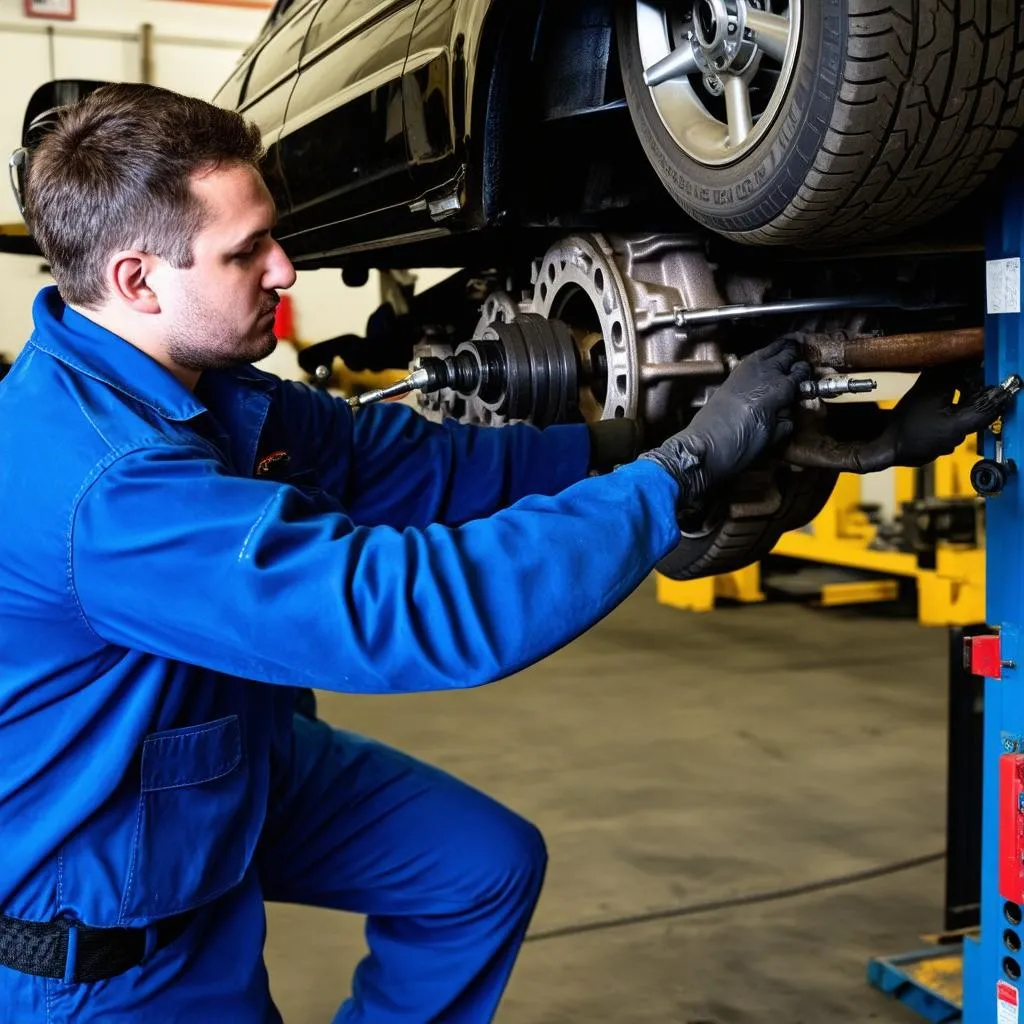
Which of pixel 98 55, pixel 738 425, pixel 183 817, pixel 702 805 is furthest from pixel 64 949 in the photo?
pixel 98 55

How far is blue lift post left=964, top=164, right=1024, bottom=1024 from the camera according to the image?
4.83 ft

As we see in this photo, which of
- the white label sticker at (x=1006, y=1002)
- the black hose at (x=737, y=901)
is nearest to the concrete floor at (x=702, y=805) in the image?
the black hose at (x=737, y=901)

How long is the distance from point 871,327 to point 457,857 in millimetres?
895

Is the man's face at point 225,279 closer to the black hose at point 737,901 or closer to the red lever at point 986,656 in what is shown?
the red lever at point 986,656

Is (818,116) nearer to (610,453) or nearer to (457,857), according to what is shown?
(610,453)

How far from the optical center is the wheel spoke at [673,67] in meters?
1.38

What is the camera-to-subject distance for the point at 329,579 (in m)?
1.18

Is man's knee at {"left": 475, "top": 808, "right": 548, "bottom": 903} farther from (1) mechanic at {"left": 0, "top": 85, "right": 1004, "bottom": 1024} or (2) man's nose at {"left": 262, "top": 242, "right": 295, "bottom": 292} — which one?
(2) man's nose at {"left": 262, "top": 242, "right": 295, "bottom": 292}

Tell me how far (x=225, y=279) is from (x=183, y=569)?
0.34 meters

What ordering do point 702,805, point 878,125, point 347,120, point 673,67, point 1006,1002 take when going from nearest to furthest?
point 878,125, point 673,67, point 1006,1002, point 347,120, point 702,805

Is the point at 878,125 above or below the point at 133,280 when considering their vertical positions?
above

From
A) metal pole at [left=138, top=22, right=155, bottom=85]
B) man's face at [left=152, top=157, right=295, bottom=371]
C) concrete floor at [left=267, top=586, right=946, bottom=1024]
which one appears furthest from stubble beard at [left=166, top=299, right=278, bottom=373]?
metal pole at [left=138, top=22, right=155, bottom=85]

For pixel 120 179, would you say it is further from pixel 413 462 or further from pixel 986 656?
pixel 986 656

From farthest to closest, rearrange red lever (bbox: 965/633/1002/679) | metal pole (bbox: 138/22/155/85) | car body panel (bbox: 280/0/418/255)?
metal pole (bbox: 138/22/155/85), car body panel (bbox: 280/0/418/255), red lever (bbox: 965/633/1002/679)
